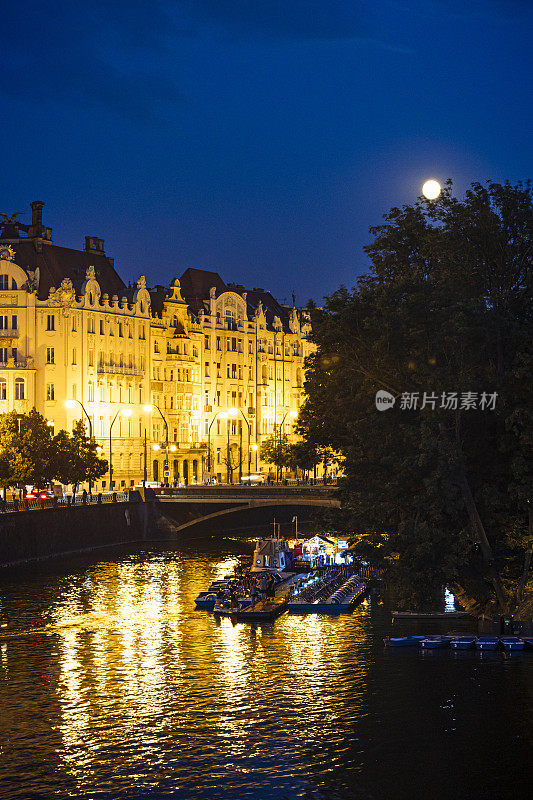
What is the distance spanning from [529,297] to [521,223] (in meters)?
4.07

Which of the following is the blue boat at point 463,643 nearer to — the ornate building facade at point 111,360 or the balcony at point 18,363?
the ornate building facade at point 111,360

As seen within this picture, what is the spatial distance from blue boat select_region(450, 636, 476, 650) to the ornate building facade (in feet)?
276

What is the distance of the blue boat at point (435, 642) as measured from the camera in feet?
222

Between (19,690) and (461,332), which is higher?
(461,332)

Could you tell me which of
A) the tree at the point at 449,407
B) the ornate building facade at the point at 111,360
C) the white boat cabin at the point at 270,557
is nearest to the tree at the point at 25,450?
the ornate building facade at the point at 111,360

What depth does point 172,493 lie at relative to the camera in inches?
5576

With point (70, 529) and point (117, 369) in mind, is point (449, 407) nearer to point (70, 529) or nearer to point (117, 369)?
point (70, 529)

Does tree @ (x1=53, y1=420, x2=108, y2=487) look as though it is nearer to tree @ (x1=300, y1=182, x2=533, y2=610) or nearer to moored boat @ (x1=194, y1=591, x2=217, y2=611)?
moored boat @ (x1=194, y1=591, x2=217, y2=611)

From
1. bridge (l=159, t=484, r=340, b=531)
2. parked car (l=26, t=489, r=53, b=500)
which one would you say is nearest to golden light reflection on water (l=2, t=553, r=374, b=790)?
parked car (l=26, t=489, r=53, b=500)

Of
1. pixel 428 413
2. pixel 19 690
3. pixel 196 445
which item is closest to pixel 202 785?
pixel 19 690

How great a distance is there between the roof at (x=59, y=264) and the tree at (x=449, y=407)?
101m

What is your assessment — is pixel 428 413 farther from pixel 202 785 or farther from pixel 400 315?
pixel 202 785

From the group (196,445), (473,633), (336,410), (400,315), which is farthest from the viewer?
(196,445)

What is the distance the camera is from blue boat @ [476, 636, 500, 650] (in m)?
66.2
